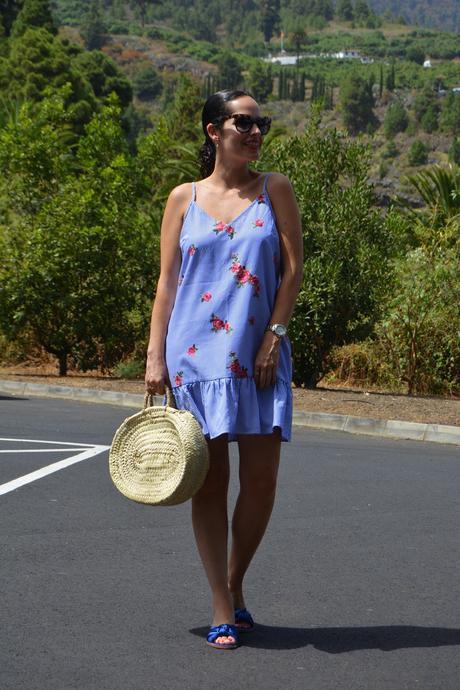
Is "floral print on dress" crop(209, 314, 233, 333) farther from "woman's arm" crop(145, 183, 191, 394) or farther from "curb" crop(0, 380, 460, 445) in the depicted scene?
"curb" crop(0, 380, 460, 445)

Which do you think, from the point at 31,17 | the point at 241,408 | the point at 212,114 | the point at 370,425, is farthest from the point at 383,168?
the point at 241,408

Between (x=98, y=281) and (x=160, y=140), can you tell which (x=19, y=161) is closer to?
(x=98, y=281)

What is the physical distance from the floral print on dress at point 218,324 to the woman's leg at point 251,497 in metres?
0.39

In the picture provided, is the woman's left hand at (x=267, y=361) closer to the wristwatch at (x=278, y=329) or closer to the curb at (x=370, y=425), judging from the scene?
the wristwatch at (x=278, y=329)

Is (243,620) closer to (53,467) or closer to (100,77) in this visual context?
(53,467)

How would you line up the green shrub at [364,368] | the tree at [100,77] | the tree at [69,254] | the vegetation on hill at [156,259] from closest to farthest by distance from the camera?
the vegetation on hill at [156,259], the green shrub at [364,368], the tree at [69,254], the tree at [100,77]

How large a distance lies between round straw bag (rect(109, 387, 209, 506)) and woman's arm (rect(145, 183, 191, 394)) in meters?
0.10

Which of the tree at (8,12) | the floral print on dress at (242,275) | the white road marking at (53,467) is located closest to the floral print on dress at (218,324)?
the floral print on dress at (242,275)

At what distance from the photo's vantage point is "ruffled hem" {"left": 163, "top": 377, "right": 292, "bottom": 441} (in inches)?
181

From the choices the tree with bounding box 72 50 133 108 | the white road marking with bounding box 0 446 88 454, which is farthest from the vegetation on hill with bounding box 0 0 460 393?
the tree with bounding box 72 50 133 108

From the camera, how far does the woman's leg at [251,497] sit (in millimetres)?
4707

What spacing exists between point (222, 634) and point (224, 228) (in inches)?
57.6

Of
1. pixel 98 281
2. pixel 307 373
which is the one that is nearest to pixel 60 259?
pixel 98 281

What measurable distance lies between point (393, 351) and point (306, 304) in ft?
7.95
